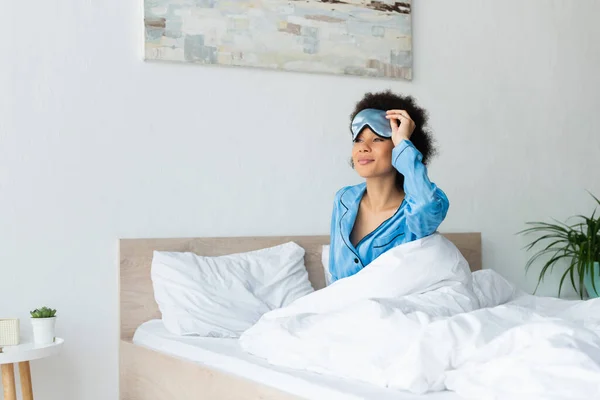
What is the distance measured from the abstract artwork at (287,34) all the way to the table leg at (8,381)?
1.19m

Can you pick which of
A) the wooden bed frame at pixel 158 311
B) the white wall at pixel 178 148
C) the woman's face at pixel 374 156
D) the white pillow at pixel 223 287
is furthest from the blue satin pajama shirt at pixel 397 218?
the white wall at pixel 178 148

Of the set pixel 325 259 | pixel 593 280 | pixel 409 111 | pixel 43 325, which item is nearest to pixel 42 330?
pixel 43 325

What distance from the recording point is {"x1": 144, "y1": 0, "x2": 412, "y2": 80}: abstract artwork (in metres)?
3.05

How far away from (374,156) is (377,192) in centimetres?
12

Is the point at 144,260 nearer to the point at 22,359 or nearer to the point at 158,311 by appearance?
the point at 158,311

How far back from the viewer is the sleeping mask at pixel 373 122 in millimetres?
2439

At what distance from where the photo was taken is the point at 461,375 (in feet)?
5.15

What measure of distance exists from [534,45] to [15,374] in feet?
8.84

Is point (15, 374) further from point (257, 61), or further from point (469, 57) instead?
point (469, 57)

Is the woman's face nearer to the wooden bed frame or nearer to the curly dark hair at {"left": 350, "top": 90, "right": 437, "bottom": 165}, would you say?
the curly dark hair at {"left": 350, "top": 90, "right": 437, "bottom": 165}

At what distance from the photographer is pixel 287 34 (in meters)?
3.23

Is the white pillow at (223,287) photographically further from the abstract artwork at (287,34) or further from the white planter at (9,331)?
the abstract artwork at (287,34)

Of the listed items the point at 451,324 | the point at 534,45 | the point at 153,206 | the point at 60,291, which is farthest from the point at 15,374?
the point at 534,45

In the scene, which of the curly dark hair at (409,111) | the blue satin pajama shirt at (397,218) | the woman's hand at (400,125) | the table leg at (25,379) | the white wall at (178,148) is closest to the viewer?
the blue satin pajama shirt at (397,218)
